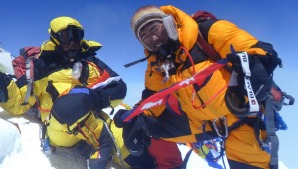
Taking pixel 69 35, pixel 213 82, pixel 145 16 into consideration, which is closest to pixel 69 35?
pixel 69 35

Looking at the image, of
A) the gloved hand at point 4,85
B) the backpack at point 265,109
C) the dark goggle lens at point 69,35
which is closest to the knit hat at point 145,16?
the backpack at point 265,109

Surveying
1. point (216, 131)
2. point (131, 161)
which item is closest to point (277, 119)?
point (216, 131)

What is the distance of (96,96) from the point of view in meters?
3.79

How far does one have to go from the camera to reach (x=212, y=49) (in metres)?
3.02

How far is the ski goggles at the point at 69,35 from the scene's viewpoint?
439 cm

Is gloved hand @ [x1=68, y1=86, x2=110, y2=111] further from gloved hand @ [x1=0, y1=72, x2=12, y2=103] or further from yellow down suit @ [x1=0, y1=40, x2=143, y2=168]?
gloved hand @ [x1=0, y1=72, x2=12, y2=103]

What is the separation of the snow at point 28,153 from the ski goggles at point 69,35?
137 cm

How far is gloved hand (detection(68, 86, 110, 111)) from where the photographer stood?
357 cm

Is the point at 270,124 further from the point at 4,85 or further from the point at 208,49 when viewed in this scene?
the point at 4,85

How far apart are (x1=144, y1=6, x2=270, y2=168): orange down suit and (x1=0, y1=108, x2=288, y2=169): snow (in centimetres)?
150

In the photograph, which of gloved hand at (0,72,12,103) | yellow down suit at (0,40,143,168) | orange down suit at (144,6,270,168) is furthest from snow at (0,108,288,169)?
orange down suit at (144,6,270,168)

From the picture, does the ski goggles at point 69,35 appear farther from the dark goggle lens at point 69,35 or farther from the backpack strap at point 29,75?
the backpack strap at point 29,75

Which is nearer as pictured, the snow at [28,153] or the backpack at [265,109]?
the backpack at [265,109]

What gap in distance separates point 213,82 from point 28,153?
2569 mm
